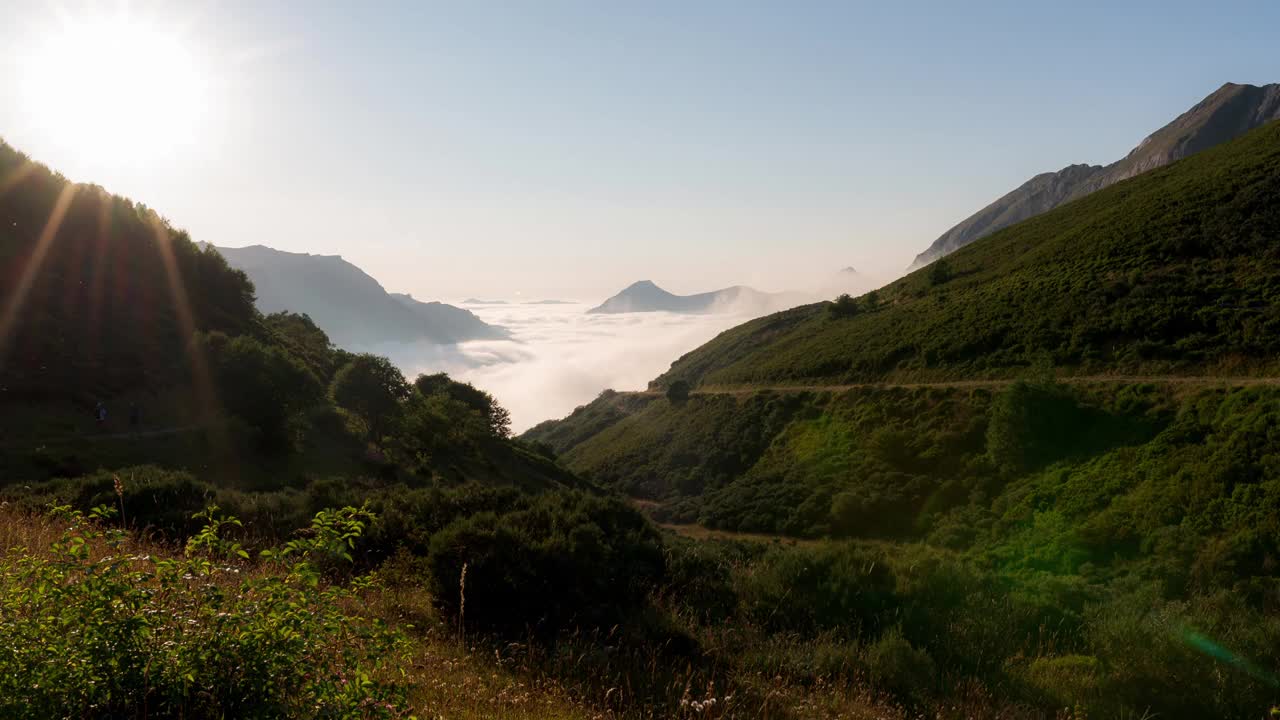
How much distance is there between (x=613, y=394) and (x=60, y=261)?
7556cm

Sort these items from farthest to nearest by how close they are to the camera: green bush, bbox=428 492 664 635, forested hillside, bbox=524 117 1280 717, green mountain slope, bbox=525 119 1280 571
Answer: green mountain slope, bbox=525 119 1280 571, forested hillside, bbox=524 117 1280 717, green bush, bbox=428 492 664 635

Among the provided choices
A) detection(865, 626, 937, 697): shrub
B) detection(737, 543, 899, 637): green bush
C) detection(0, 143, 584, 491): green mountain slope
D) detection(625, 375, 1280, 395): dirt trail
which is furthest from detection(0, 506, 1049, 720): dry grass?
detection(625, 375, 1280, 395): dirt trail

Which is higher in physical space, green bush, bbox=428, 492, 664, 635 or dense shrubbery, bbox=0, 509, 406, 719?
dense shrubbery, bbox=0, 509, 406, 719

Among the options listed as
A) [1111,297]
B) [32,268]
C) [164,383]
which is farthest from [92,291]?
[1111,297]

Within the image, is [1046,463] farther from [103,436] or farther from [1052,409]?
[103,436]

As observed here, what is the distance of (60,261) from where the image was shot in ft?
132

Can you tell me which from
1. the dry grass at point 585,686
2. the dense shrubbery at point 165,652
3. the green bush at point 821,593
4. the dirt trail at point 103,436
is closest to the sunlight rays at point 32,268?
the dirt trail at point 103,436

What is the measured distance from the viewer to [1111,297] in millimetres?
39844

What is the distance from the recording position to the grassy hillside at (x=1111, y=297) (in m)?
33.6

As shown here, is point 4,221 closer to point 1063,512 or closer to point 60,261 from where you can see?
point 60,261

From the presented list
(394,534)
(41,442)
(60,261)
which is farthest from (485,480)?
(60,261)

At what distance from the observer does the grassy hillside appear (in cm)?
3362

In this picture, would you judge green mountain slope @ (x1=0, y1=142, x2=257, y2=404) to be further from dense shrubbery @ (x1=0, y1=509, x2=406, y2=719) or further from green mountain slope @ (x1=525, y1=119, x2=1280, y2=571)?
green mountain slope @ (x1=525, y1=119, x2=1280, y2=571)

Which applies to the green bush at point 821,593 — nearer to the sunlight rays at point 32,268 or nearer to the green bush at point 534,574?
the green bush at point 534,574
